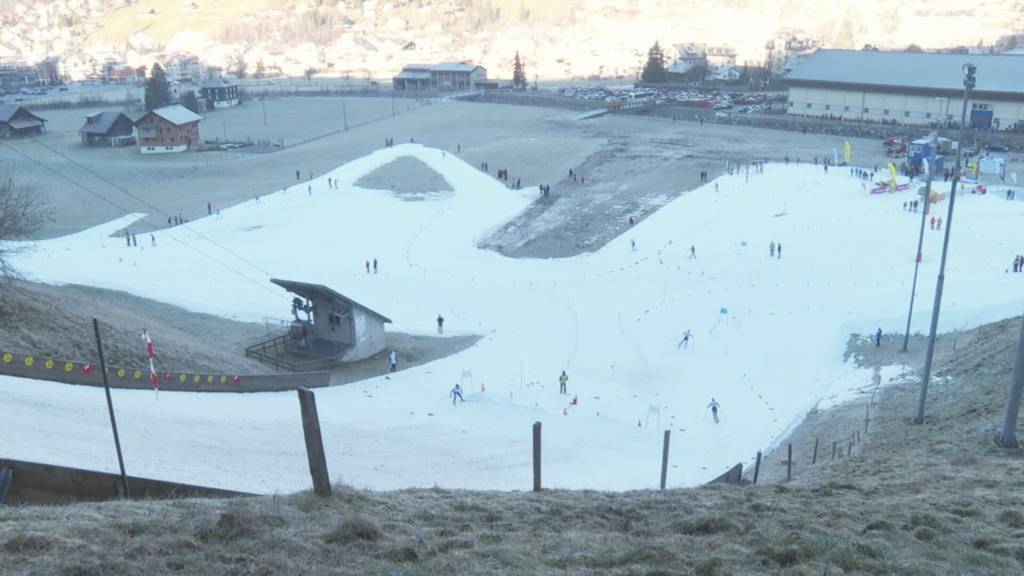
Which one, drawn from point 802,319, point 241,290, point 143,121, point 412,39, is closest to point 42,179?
point 143,121

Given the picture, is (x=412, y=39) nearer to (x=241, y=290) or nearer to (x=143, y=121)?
(x=143, y=121)

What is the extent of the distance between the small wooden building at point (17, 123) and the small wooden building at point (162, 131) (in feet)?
48.7

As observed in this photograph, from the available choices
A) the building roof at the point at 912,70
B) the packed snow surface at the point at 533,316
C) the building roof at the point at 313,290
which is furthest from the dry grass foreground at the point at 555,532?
the building roof at the point at 912,70

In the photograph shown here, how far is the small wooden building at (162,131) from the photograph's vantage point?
61.4 meters

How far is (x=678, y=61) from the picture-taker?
10562 cm

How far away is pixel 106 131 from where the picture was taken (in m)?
64.6

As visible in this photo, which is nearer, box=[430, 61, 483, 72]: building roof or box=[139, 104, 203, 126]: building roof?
box=[139, 104, 203, 126]: building roof

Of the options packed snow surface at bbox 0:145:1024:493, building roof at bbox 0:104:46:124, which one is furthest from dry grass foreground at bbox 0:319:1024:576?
building roof at bbox 0:104:46:124

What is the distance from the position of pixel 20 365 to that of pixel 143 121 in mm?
53672

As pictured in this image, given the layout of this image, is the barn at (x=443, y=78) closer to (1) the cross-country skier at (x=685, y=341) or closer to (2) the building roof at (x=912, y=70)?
(2) the building roof at (x=912, y=70)

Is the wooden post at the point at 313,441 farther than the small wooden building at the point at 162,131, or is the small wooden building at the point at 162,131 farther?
the small wooden building at the point at 162,131

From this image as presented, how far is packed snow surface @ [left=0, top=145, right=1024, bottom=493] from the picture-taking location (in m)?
13.3

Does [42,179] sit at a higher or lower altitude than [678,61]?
lower

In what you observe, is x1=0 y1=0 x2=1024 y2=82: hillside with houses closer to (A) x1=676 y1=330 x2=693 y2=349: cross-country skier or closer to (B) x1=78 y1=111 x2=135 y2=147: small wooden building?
(B) x1=78 y1=111 x2=135 y2=147: small wooden building
